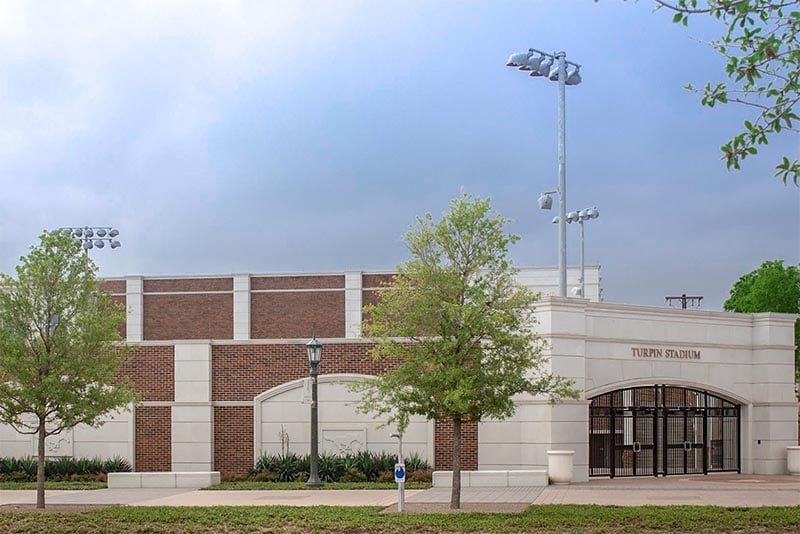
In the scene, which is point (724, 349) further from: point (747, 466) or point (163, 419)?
point (163, 419)

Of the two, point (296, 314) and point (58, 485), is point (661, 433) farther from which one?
point (296, 314)

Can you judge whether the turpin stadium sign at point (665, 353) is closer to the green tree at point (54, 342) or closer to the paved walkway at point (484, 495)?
the paved walkway at point (484, 495)

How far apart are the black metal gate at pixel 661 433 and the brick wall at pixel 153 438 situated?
11.6m

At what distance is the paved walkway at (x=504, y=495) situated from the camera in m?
24.2

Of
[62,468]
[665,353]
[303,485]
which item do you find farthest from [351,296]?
[303,485]

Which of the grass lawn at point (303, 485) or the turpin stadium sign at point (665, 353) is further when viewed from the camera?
the turpin stadium sign at point (665, 353)

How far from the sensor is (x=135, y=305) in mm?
57562

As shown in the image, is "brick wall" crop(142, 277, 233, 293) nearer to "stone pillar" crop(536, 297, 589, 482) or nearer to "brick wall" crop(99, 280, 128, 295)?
"brick wall" crop(99, 280, 128, 295)

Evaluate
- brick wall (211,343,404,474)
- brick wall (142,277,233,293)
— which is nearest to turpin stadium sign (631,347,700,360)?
brick wall (211,343,404,474)

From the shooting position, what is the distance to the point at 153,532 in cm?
2014

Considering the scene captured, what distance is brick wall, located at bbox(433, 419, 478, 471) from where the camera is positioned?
30.4 m

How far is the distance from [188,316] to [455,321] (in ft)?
120

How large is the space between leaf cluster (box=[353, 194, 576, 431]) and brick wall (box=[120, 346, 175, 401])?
1126cm

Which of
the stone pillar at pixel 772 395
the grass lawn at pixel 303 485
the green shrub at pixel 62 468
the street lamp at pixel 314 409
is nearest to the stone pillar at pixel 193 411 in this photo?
the green shrub at pixel 62 468
